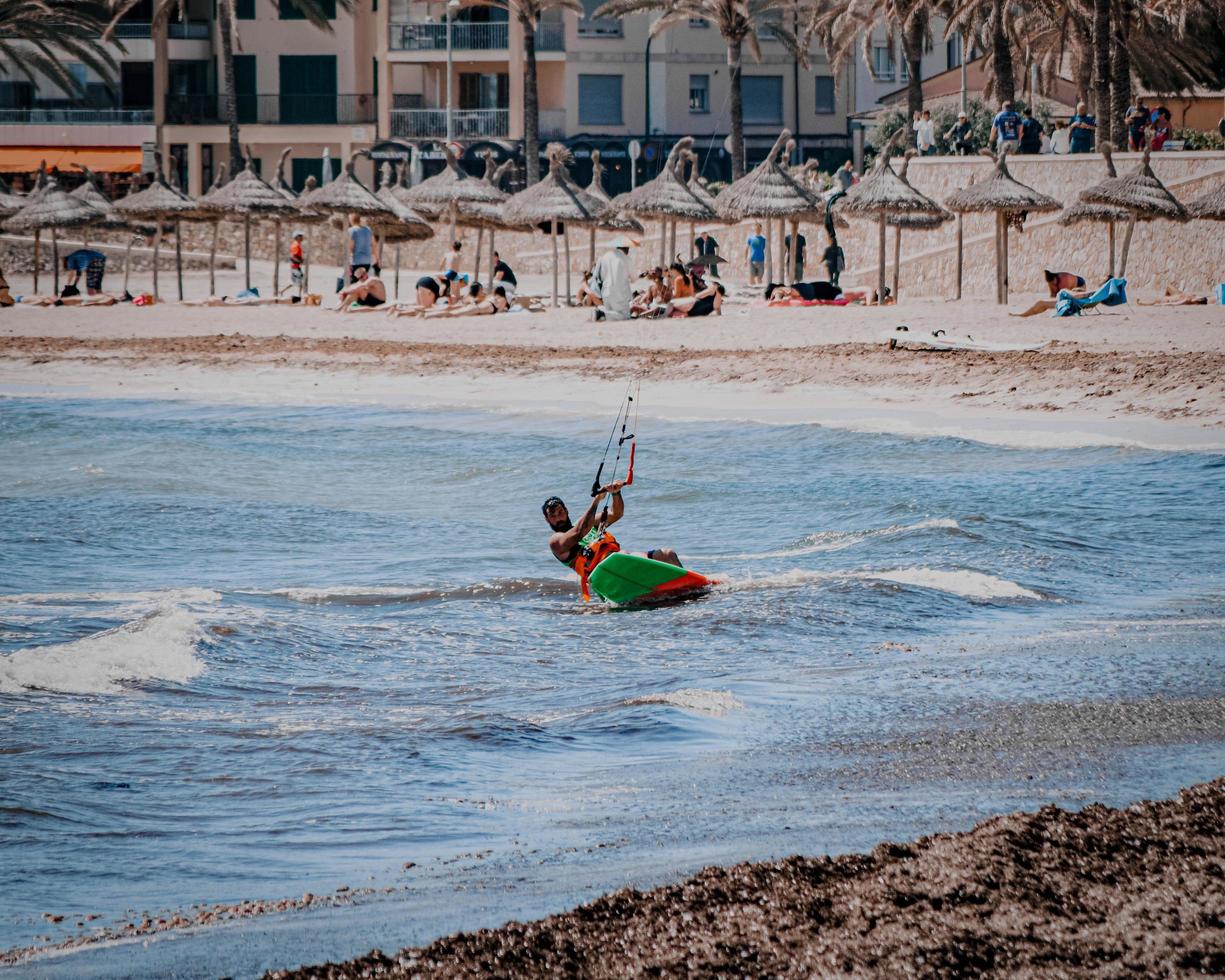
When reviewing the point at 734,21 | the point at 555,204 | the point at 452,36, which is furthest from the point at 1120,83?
the point at 452,36

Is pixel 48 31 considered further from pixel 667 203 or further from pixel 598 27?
pixel 667 203

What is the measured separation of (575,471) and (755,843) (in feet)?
32.6

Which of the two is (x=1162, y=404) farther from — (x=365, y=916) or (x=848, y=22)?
(x=848, y=22)

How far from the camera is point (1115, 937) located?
13.4 ft

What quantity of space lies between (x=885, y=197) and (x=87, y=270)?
1455 cm

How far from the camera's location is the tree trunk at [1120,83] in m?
28.3

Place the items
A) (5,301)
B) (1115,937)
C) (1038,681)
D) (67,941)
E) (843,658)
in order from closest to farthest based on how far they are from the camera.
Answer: (1115,937) → (67,941) → (1038,681) → (843,658) → (5,301)

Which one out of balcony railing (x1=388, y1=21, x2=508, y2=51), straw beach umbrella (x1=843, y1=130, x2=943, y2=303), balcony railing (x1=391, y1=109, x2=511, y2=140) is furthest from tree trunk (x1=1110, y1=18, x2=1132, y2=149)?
balcony railing (x1=388, y1=21, x2=508, y2=51)

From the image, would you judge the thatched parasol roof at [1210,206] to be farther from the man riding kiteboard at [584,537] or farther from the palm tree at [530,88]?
the palm tree at [530,88]

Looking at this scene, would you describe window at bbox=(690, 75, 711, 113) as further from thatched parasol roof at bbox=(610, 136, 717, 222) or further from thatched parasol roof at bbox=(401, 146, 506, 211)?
thatched parasol roof at bbox=(610, 136, 717, 222)

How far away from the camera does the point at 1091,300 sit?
21.9 metres

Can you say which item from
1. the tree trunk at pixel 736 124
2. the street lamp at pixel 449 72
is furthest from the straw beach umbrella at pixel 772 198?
the street lamp at pixel 449 72

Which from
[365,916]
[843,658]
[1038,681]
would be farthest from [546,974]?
[843,658]

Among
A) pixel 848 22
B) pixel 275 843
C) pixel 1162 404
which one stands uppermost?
pixel 848 22
